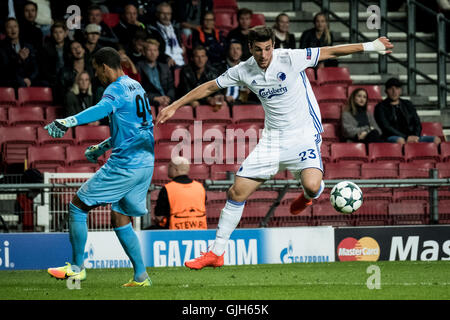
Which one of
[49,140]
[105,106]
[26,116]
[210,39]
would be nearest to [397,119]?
[210,39]

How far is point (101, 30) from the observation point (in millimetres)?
14484

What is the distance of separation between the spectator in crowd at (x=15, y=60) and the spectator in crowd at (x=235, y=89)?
129 inches

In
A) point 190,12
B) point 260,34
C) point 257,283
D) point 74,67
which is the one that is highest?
point 190,12

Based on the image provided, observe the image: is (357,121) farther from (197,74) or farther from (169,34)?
(169,34)

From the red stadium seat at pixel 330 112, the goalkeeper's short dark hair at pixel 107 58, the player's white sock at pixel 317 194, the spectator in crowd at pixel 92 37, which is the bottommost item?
the player's white sock at pixel 317 194

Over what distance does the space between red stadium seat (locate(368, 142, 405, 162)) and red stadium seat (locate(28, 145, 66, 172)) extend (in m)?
4.79

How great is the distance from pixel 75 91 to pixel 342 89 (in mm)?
4575

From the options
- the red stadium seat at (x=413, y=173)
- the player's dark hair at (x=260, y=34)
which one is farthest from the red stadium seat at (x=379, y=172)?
the player's dark hair at (x=260, y=34)

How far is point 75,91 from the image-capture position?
13.0 meters

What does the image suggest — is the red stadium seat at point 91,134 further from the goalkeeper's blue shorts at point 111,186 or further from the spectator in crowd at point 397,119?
the goalkeeper's blue shorts at point 111,186

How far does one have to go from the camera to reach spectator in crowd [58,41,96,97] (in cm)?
1302

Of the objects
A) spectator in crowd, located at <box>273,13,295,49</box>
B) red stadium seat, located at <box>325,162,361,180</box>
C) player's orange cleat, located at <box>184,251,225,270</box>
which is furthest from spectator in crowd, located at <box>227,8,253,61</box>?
player's orange cleat, located at <box>184,251,225,270</box>

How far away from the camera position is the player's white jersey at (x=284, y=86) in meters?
7.75

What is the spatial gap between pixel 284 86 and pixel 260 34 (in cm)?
61
